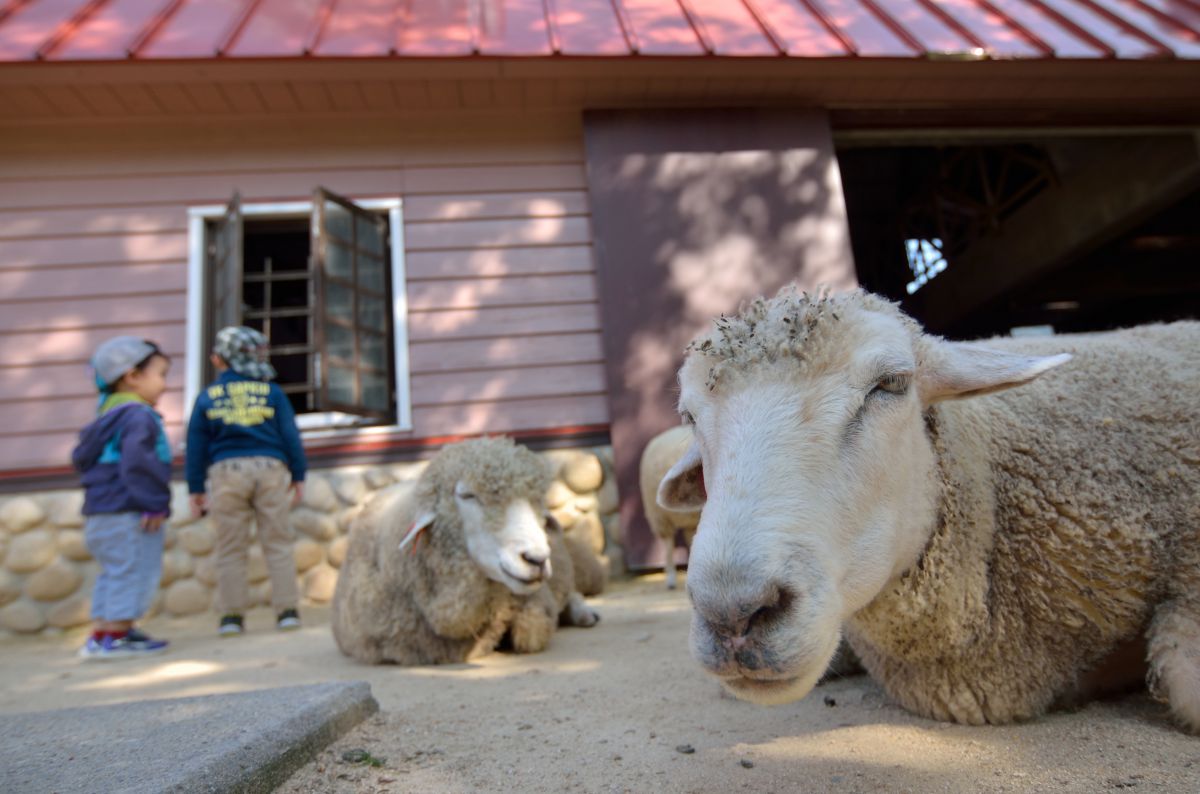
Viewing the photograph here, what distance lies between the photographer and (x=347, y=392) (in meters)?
5.44

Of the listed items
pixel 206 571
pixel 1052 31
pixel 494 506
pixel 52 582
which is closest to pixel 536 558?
pixel 494 506

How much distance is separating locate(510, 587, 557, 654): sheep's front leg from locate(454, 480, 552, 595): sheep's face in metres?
0.17

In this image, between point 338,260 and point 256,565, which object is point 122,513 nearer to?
point 256,565

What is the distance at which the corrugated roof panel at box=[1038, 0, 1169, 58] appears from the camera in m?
5.61

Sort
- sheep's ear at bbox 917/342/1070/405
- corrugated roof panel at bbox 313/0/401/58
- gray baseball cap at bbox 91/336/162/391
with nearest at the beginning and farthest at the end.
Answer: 1. sheep's ear at bbox 917/342/1070/405
2. gray baseball cap at bbox 91/336/162/391
3. corrugated roof panel at bbox 313/0/401/58

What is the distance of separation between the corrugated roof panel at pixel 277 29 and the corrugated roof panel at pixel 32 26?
4.21 feet

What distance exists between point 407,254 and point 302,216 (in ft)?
3.07

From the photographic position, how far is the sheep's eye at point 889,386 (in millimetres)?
1581

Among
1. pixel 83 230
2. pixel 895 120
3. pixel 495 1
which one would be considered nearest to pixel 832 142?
pixel 895 120

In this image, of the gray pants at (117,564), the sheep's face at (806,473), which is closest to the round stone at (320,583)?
the gray pants at (117,564)

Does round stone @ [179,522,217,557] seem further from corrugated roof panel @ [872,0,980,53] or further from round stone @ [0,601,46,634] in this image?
corrugated roof panel @ [872,0,980,53]

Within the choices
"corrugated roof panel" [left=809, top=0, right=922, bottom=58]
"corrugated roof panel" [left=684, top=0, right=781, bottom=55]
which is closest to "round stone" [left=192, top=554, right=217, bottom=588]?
"corrugated roof panel" [left=684, top=0, right=781, bottom=55]

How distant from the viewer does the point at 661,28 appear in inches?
226

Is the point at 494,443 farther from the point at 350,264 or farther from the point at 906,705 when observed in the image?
the point at 350,264
